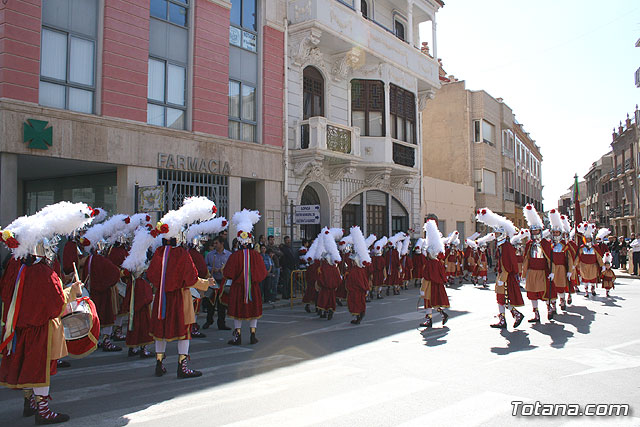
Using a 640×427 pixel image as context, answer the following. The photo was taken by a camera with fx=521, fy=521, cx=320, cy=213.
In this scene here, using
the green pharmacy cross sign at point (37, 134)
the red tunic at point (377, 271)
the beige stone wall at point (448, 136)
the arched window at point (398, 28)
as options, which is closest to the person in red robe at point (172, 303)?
the green pharmacy cross sign at point (37, 134)

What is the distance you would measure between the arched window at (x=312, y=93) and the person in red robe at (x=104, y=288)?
1246 centimetres

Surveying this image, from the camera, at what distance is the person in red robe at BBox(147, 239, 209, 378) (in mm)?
6685

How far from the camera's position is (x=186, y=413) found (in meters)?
5.18

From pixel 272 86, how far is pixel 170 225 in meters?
12.4

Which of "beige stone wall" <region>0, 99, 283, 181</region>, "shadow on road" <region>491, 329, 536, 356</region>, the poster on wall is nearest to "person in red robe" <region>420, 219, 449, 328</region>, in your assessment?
"shadow on road" <region>491, 329, 536, 356</region>

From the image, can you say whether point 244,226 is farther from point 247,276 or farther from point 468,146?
point 468,146

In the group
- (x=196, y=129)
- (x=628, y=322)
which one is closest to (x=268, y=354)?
(x=628, y=322)

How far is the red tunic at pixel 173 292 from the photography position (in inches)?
263

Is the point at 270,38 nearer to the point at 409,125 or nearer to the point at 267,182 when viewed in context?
the point at 267,182

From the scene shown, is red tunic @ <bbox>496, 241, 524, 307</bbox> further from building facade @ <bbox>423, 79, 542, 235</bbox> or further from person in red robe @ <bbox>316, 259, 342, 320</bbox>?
building facade @ <bbox>423, 79, 542, 235</bbox>

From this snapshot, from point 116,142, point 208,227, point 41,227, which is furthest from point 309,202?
point 41,227

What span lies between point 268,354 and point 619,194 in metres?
57.0

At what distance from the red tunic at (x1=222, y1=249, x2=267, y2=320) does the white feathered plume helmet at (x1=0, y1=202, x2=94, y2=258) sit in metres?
3.42

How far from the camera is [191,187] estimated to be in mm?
15570
